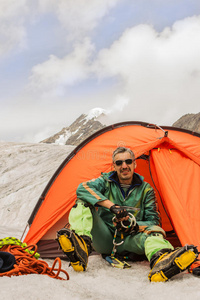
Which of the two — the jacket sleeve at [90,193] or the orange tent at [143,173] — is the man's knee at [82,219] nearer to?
the jacket sleeve at [90,193]

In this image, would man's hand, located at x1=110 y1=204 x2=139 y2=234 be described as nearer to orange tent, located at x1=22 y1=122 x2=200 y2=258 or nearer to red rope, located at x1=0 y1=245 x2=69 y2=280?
orange tent, located at x1=22 y1=122 x2=200 y2=258

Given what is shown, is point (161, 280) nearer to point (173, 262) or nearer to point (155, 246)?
point (173, 262)

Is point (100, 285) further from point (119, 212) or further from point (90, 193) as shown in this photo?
point (90, 193)

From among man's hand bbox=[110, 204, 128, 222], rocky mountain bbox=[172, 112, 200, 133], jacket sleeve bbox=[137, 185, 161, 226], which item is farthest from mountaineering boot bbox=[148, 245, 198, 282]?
rocky mountain bbox=[172, 112, 200, 133]

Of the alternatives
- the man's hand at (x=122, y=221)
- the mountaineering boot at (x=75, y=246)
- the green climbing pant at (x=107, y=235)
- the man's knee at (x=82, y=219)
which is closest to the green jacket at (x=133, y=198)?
the green climbing pant at (x=107, y=235)

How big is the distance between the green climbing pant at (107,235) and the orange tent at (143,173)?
0.48 m

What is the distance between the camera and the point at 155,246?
10.3ft

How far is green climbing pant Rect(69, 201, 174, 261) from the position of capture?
3.21 metres

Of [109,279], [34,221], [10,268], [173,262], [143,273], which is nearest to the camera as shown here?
[10,268]

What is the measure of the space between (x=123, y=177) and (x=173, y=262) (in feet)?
4.73

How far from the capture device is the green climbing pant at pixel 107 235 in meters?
3.21

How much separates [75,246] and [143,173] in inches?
126

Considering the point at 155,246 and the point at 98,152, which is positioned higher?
the point at 98,152

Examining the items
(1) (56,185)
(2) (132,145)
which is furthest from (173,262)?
(1) (56,185)
